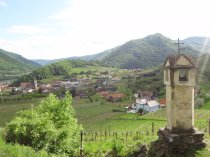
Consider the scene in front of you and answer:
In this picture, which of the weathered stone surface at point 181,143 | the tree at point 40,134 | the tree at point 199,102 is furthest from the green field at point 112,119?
the weathered stone surface at point 181,143

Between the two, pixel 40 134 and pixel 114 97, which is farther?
pixel 114 97

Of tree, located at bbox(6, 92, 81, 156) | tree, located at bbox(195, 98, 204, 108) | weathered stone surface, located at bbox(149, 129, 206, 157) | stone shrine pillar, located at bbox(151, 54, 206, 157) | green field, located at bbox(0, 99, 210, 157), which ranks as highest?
stone shrine pillar, located at bbox(151, 54, 206, 157)

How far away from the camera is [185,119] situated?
17.8 metres

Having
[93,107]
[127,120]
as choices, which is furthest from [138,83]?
[127,120]

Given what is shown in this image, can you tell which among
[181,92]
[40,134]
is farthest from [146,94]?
[181,92]

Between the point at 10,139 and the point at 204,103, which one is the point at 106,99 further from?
the point at 10,139

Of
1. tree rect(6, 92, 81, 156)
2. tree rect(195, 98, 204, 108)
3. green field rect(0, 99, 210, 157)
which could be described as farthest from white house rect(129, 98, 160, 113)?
tree rect(6, 92, 81, 156)

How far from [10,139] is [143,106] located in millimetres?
101381

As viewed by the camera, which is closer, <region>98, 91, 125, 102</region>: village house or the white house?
the white house

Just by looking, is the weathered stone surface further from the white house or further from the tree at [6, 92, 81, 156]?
the white house

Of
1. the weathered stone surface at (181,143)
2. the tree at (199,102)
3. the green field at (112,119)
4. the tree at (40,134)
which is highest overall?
the weathered stone surface at (181,143)

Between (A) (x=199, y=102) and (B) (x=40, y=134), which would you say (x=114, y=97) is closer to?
(A) (x=199, y=102)

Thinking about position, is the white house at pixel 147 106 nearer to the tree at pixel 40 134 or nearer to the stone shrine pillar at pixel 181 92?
the tree at pixel 40 134

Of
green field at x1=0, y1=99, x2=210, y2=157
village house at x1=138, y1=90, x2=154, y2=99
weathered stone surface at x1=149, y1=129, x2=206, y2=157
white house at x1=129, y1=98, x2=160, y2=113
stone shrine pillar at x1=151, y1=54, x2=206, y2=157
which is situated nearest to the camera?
weathered stone surface at x1=149, y1=129, x2=206, y2=157
